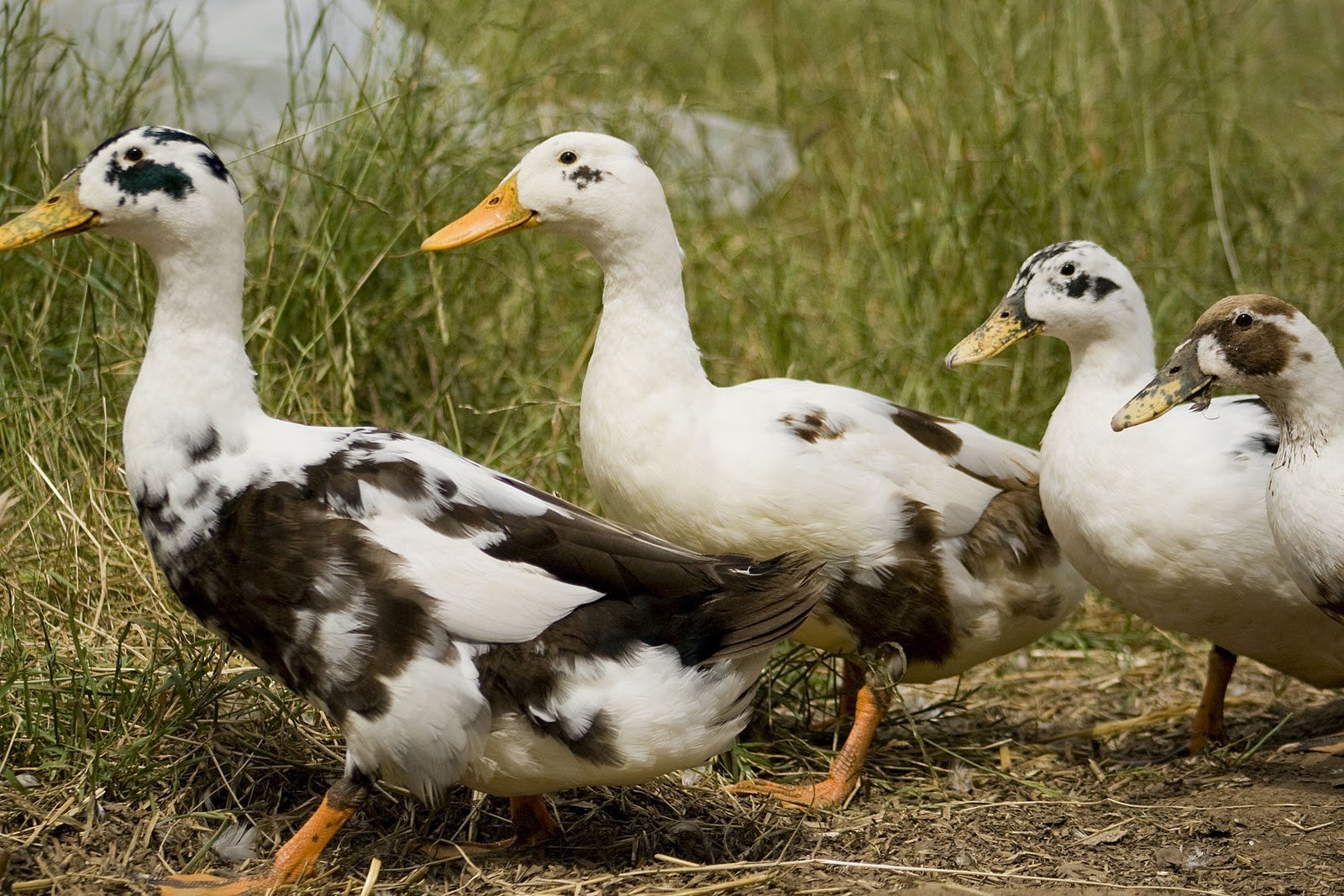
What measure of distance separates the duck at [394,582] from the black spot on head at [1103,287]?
1.25 m

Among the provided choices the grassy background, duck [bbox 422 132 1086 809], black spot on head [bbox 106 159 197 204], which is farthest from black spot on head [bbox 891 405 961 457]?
black spot on head [bbox 106 159 197 204]

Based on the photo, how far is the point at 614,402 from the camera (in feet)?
11.6

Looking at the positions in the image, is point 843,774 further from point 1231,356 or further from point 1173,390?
point 1231,356

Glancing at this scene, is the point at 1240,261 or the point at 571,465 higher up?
the point at 1240,261

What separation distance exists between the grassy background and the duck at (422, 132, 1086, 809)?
58 centimetres

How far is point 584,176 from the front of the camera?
3.61m

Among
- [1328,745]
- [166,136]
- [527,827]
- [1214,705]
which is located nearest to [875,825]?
[527,827]

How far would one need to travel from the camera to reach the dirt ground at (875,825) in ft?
9.53

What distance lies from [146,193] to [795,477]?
1538 mm

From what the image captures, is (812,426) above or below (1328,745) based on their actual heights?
above

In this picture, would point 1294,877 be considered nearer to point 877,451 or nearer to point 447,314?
point 877,451

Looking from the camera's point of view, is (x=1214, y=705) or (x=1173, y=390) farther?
(x=1214, y=705)

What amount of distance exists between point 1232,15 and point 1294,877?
3.82m

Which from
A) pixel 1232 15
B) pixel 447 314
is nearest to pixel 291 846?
pixel 447 314
